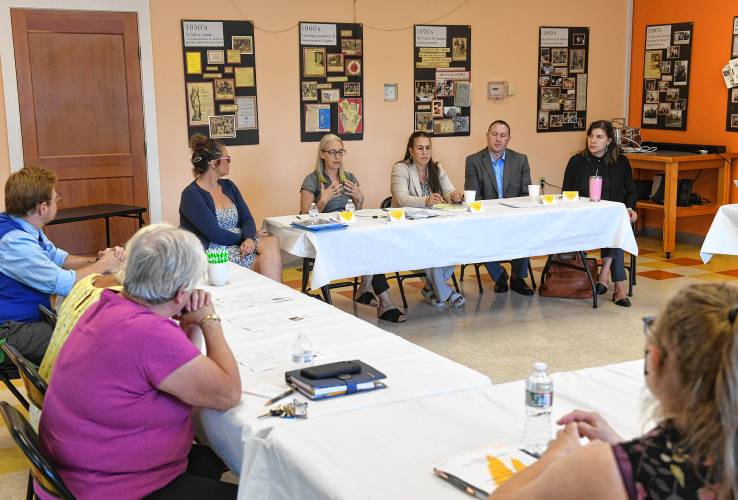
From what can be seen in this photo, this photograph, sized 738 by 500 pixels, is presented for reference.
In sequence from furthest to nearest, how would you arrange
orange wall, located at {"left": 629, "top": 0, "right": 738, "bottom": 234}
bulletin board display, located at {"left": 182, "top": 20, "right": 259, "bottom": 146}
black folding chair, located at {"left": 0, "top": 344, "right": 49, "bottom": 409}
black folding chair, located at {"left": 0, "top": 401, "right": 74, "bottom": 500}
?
orange wall, located at {"left": 629, "top": 0, "right": 738, "bottom": 234} → bulletin board display, located at {"left": 182, "top": 20, "right": 259, "bottom": 146} → black folding chair, located at {"left": 0, "top": 344, "right": 49, "bottom": 409} → black folding chair, located at {"left": 0, "top": 401, "right": 74, "bottom": 500}

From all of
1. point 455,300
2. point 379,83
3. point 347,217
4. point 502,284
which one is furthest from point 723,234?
point 379,83

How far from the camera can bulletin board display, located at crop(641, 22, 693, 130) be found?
25.8ft

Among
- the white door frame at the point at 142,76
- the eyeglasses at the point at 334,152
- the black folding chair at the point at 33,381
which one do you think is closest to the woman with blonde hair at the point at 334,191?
the eyeglasses at the point at 334,152

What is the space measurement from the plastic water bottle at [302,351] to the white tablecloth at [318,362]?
2 cm

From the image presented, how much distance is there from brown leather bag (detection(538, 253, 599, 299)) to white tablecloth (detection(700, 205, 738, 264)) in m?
0.92

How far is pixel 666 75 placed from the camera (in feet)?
26.5

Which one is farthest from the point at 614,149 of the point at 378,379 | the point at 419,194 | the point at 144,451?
the point at 144,451

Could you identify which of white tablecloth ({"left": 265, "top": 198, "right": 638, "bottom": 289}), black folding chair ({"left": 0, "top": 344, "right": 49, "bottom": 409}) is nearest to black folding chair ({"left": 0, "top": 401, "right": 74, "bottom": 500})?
black folding chair ({"left": 0, "top": 344, "right": 49, "bottom": 409})

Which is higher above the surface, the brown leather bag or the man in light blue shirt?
the man in light blue shirt

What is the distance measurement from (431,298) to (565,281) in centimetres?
95

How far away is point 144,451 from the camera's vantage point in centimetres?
208

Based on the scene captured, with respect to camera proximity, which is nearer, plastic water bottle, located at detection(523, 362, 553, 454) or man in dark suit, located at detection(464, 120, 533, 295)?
plastic water bottle, located at detection(523, 362, 553, 454)

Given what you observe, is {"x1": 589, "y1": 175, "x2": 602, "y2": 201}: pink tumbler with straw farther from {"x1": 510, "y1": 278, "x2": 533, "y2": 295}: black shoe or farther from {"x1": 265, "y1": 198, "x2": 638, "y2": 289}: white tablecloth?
{"x1": 510, "y1": 278, "x2": 533, "y2": 295}: black shoe

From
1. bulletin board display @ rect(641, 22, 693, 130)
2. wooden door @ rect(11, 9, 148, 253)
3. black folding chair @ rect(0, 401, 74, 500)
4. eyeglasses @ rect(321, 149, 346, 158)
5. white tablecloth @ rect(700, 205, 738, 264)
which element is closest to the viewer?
black folding chair @ rect(0, 401, 74, 500)
